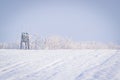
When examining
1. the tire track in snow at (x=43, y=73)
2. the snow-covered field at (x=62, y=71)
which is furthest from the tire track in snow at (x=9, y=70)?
the tire track in snow at (x=43, y=73)

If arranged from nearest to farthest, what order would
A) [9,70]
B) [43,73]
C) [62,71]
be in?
[43,73] → [62,71] → [9,70]

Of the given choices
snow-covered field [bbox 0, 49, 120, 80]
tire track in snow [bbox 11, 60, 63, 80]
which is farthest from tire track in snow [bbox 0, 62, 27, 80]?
tire track in snow [bbox 11, 60, 63, 80]

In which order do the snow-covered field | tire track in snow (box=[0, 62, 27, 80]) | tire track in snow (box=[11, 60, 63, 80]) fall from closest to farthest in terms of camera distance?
1. the snow-covered field
2. tire track in snow (box=[11, 60, 63, 80])
3. tire track in snow (box=[0, 62, 27, 80])

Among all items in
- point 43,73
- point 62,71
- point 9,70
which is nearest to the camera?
point 43,73

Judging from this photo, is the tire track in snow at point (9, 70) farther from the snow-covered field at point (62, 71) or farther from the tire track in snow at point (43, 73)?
the tire track in snow at point (43, 73)

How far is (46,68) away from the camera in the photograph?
808 centimetres

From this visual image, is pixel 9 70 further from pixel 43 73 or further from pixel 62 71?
pixel 62 71

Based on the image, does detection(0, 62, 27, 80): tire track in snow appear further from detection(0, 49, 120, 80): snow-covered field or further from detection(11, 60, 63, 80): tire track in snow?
detection(11, 60, 63, 80): tire track in snow

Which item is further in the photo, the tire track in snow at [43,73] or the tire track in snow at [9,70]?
the tire track in snow at [9,70]

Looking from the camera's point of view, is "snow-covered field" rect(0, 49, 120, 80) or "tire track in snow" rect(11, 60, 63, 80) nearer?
"snow-covered field" rect(0, 49, 120, 80)

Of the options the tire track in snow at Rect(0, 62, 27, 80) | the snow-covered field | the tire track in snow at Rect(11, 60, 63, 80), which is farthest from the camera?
the tire track in snow at Rect(0, 62, 27, 80)

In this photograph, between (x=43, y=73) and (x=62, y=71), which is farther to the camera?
(x=62, y=71)

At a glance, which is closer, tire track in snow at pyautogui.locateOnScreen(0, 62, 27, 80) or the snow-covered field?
the snow-covered field

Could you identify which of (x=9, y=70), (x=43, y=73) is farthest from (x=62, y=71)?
(x=9, y=70)
